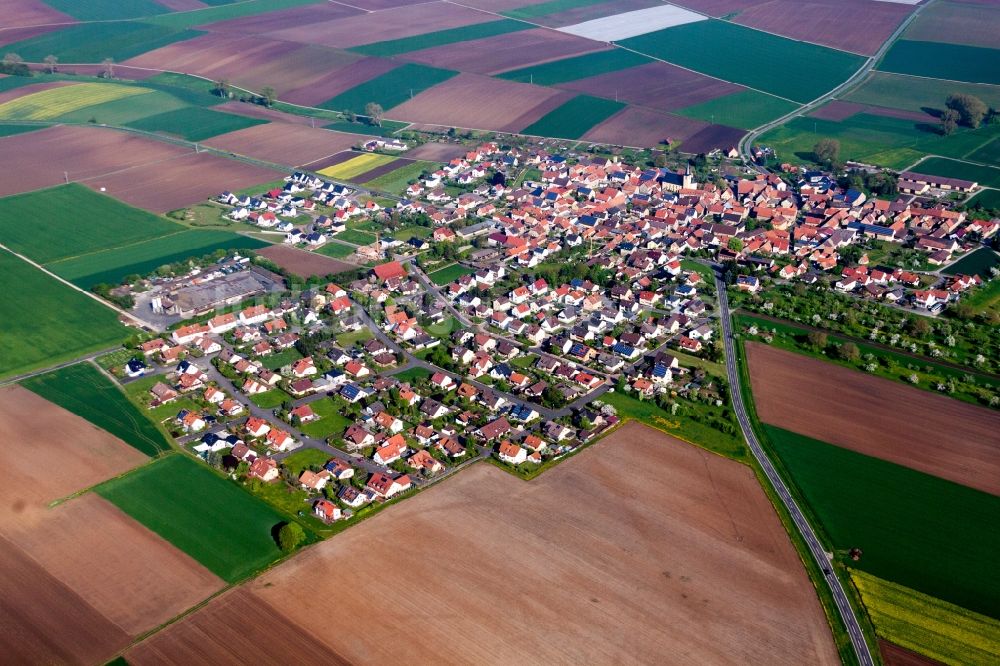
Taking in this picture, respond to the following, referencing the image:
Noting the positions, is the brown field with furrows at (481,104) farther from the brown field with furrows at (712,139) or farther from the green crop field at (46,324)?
the green crop field at (46,324)

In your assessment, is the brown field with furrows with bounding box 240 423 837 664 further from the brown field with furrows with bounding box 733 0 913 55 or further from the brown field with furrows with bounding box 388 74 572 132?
the brown field with furrows with bounding box 733 0 913 55

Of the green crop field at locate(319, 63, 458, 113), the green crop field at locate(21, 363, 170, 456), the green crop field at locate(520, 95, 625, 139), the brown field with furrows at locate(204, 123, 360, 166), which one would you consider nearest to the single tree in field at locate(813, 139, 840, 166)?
the green crop field at locate(520, 95, 625, 139)

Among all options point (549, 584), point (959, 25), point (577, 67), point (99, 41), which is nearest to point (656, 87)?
point (577, 67)

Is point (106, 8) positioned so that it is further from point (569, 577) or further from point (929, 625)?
point (929, 625)

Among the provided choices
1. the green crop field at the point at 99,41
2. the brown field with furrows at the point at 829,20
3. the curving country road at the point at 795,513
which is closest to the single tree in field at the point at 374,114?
the green crop field at the point at 99,41

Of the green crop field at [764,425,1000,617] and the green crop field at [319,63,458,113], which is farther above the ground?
the green crop field at [319,63,458,113]
